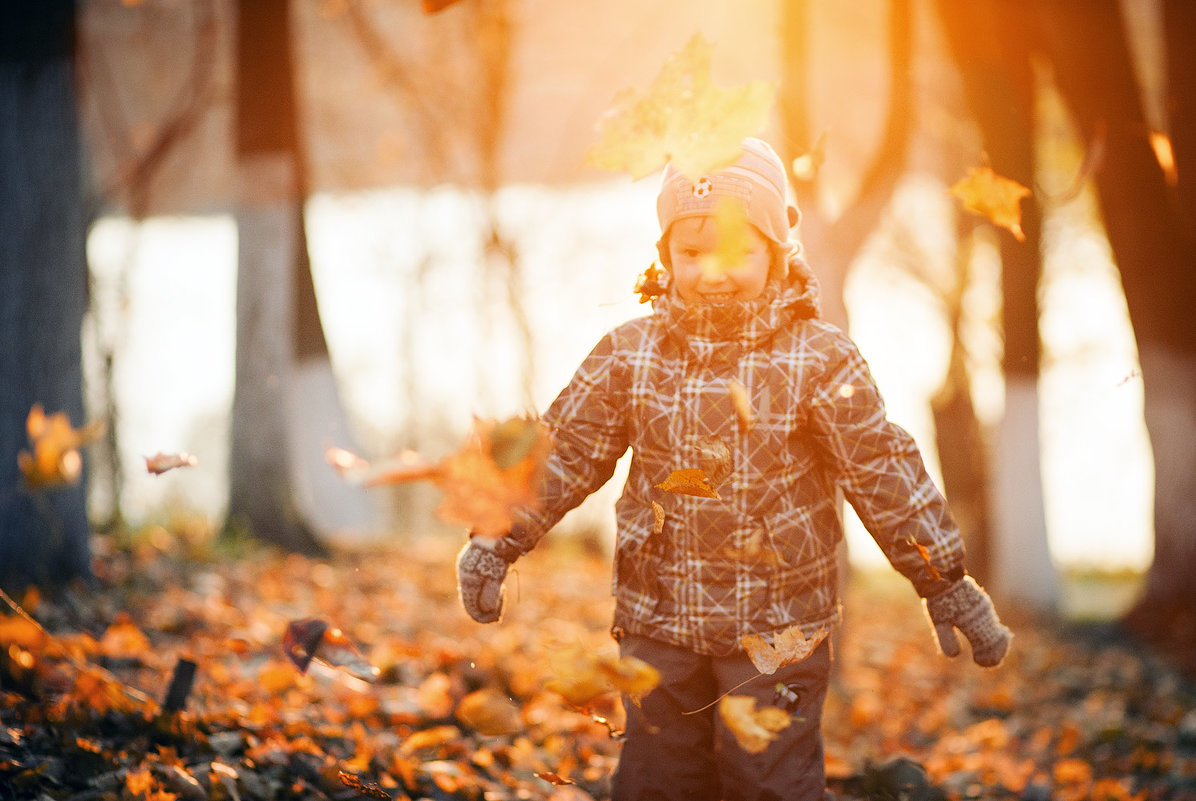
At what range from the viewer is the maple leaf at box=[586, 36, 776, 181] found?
243 centimetres

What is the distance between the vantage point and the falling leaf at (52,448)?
189 inches

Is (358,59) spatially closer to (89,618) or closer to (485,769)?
(89,618)

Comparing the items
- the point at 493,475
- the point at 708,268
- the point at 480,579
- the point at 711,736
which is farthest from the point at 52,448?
the point at 708,268

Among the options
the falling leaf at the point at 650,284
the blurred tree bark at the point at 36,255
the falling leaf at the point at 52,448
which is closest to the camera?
the falling leaf at the point at 650,284

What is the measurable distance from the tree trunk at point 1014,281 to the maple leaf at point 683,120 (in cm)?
602

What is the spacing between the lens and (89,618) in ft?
15.2

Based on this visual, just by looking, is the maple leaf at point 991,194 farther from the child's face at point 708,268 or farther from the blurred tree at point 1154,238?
the blurred tree at point 1154,238

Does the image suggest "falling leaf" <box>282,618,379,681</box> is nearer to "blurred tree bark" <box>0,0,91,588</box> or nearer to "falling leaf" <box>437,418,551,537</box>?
"falling leaf" <box>437,418,551,537</box>

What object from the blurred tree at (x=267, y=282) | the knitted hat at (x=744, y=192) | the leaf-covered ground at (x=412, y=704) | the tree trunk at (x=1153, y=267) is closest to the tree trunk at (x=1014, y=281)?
the tree trunk at (x=1153, y=267)

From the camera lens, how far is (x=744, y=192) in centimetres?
238

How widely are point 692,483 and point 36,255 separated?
13.8 ft

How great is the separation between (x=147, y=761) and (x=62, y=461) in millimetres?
2609

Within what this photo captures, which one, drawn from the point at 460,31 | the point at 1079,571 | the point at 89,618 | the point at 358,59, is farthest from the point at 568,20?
the point at 1079,571

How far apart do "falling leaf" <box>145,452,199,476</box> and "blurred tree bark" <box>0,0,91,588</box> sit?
2820 mm
